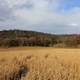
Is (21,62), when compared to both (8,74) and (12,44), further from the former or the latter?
(12,44)

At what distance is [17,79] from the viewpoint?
1529 centimetres

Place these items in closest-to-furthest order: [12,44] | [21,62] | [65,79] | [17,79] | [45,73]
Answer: [65,79]
[45,73]
[17,79]
[21,62]
[12,44]

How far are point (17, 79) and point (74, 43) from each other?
37466 mm

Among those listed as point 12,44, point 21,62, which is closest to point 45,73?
point 21,62

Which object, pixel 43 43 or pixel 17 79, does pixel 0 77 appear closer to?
pixel 17 79

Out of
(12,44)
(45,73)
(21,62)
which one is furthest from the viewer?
(12,44)

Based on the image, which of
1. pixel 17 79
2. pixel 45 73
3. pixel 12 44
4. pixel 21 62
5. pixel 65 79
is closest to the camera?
pixel 65 79

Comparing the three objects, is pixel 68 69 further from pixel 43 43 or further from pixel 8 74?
pixel 43 43

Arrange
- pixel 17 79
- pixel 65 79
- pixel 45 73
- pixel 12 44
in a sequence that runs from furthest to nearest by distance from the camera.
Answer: pixel 12 44
pixel 17 79
pixel 45 73
pixel 65 79

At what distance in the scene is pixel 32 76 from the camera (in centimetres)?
1373

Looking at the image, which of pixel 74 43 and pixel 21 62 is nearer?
pixel 21 62

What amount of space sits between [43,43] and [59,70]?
3818 cm

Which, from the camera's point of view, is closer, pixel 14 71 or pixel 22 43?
pixel 14 71

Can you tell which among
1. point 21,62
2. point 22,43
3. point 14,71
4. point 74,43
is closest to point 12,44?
point 22,43
